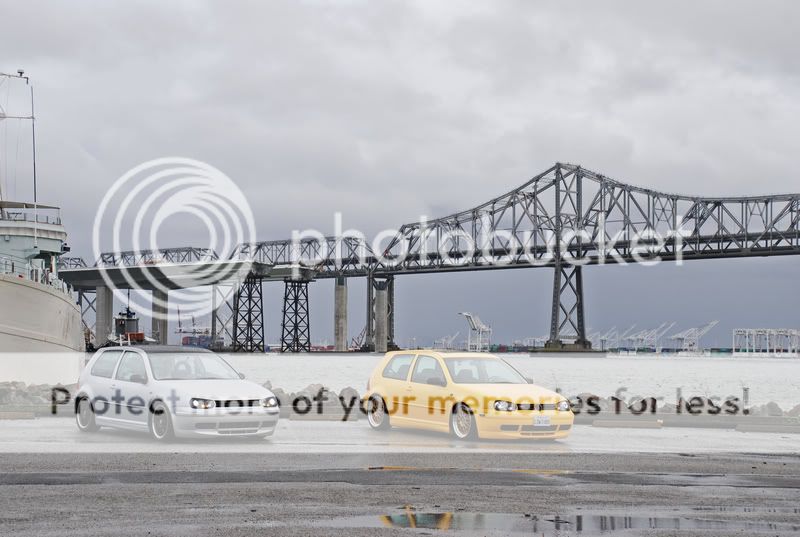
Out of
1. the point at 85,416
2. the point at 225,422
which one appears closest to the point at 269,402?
the point at 225,422

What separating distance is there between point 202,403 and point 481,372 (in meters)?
4.79

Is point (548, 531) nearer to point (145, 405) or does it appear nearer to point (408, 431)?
point (145, 405)

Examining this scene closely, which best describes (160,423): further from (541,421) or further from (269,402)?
(541,421)

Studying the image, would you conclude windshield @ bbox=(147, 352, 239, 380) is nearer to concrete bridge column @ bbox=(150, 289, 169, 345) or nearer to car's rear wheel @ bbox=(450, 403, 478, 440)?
car's rear wheel @ bbox=(450, 403, 478, 440)

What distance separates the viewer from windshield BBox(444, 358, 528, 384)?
17156mm

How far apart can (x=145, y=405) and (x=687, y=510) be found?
9254 mm

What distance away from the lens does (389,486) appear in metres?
11.0

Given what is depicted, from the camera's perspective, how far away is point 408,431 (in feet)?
62.0

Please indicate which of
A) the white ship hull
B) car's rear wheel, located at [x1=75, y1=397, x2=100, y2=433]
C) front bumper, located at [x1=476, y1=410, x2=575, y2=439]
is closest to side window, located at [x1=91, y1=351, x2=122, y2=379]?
car's rear wheel, located at [x1=75, y1=397, x2=100, y2=433]

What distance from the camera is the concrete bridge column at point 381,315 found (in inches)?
6373

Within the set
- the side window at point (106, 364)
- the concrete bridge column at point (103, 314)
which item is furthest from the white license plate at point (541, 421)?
the concrete bridge column at point (103, 314)

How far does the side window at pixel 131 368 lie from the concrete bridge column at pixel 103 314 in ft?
392

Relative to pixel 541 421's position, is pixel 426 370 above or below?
above

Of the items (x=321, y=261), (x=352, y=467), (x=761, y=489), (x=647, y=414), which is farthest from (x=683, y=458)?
(x=321, y=261)
